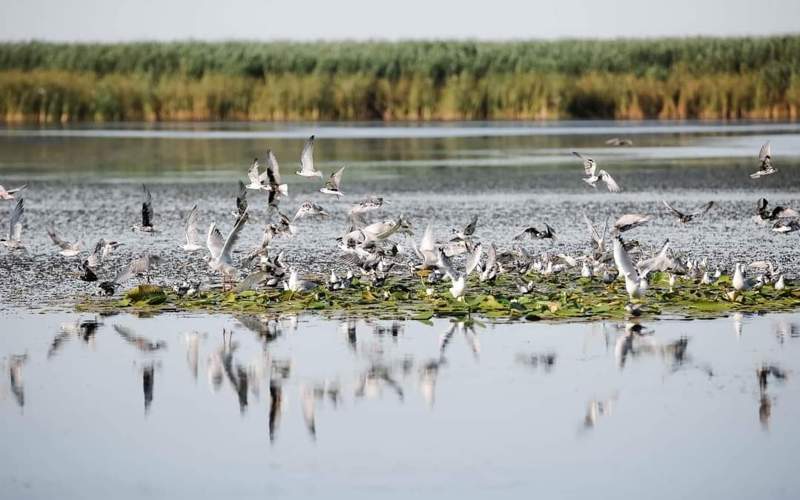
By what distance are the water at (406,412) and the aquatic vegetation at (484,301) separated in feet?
1.60

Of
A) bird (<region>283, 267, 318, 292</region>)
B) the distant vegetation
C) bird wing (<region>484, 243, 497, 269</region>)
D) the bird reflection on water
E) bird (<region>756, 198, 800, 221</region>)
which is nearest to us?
the bird reflection on water

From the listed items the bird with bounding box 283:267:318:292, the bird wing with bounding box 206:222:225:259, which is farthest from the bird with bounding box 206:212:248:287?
the bird with bounding box 283:267:318:292

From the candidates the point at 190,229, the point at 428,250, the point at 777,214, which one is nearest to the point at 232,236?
the point at 190,229

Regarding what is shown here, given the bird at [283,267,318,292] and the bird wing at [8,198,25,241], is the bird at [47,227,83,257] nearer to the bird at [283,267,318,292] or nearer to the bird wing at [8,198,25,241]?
the bird wing at [8,198,25,241]

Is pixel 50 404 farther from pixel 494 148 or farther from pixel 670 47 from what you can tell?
pixel 670 47

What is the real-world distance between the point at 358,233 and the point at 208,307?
1569 millimetres

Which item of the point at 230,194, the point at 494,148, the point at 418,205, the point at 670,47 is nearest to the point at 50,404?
the point at 418,205

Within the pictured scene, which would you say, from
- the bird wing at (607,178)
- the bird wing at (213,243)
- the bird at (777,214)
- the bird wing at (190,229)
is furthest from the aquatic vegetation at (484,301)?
the bird wing at (607,178)

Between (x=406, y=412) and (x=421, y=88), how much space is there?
3840 cm

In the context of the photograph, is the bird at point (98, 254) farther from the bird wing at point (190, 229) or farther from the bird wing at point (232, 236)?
the bird wing at point (232, 236)

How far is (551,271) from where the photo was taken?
12.4 m

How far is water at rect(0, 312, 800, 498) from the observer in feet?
21.6

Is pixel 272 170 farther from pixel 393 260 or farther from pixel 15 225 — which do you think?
pixel 15 225

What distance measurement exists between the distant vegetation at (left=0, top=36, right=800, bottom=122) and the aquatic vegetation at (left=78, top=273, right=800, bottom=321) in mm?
31861
